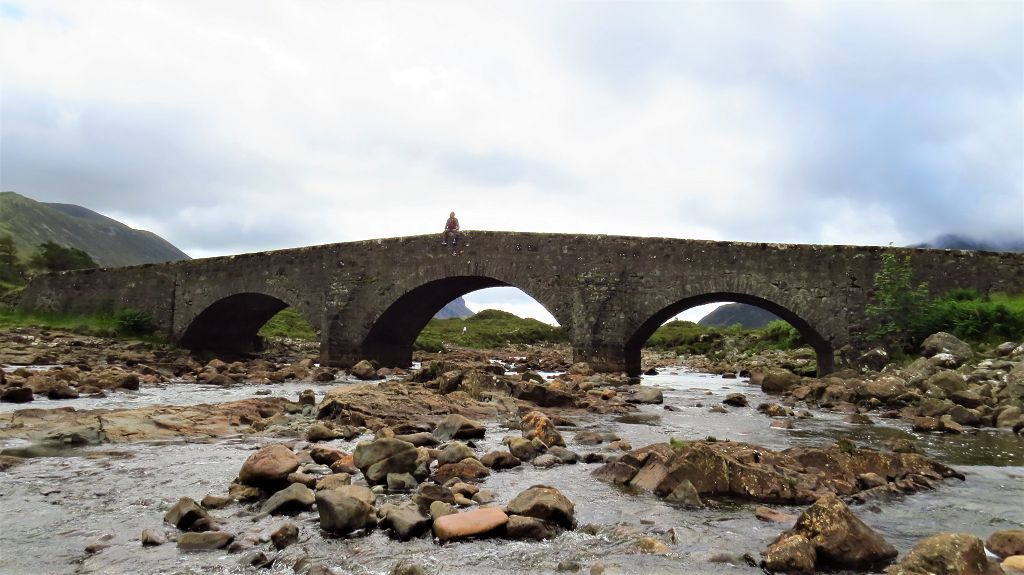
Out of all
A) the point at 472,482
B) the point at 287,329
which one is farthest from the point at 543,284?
the point at 287,329

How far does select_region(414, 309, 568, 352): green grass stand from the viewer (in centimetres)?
4612

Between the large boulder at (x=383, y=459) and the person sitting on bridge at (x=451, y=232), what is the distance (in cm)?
1567

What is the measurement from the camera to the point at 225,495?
592 cm

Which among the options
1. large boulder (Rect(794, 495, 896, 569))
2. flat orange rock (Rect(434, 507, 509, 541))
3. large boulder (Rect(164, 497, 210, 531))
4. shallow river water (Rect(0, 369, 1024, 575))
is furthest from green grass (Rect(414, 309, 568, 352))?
large boulder (Rect(794, 495, 896, 569))

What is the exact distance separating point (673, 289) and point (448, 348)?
25023 mm

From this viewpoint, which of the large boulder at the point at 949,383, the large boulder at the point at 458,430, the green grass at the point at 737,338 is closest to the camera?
the large boulder at the point at 458,430

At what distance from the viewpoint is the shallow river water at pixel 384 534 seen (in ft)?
14.4

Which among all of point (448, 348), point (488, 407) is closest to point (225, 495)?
point (488, 407)

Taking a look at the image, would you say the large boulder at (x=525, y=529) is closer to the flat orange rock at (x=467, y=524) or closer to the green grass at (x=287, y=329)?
the flat orange rock at (x=467, y=524)

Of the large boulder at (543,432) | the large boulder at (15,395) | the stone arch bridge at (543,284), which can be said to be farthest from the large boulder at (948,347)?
the large boulder at (15,395)

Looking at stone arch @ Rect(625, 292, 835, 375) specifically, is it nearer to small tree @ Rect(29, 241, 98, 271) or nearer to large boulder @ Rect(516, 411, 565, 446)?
large boulder @ Rect(516, 411, 565, 446)

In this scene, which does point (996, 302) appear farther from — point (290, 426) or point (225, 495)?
point (225, 495)

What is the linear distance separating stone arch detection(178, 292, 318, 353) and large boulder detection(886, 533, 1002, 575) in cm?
2266

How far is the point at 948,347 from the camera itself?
607 inches
